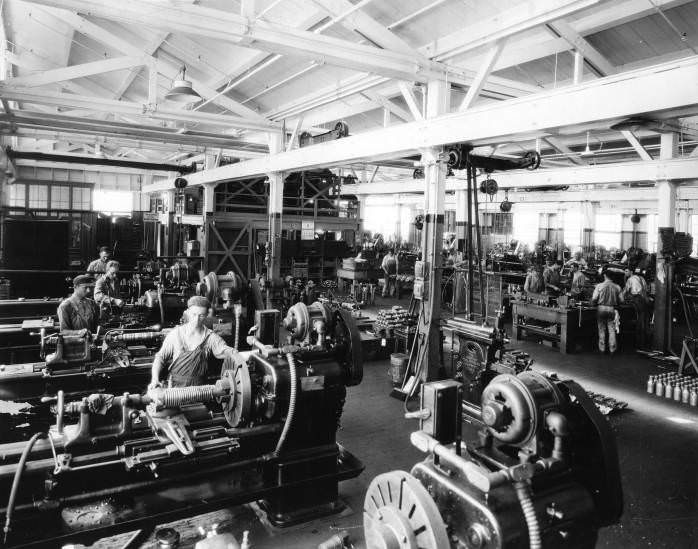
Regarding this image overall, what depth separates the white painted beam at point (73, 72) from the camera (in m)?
7.46

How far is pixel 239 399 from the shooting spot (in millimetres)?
3537

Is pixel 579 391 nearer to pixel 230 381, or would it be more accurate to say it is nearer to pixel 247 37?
pixel 230 381

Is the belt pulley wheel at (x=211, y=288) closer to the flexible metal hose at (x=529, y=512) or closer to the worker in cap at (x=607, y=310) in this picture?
the flexible metal hose at (x=529, y=512)

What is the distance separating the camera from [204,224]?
42.1 feet

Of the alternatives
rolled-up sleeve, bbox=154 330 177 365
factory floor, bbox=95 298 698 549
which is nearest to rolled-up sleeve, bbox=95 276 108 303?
rolled-up sleeve, bbox=154 330 177 365

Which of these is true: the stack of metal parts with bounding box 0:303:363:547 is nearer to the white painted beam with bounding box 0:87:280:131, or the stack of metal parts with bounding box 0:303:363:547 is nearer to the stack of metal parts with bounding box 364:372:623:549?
the stack of metal parts with bounding box 364:372:623:549

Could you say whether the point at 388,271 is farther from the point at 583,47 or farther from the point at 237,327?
the point at 583,47

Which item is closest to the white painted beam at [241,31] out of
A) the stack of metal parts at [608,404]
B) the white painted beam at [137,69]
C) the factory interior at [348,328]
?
the factory interior at [348,328]

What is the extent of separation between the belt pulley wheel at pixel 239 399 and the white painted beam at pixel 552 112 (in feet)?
11.8

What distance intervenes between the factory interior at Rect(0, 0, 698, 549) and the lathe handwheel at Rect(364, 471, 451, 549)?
0.03ft

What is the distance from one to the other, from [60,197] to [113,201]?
2.15m

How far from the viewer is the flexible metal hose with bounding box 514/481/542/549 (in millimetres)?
1980

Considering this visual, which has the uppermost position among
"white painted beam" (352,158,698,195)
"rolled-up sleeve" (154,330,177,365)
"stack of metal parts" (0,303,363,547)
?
"white painted beam" (352,158,698,195)

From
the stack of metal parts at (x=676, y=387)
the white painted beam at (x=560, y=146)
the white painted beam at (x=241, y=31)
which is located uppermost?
the white painted beam at (x=560, y=146)
